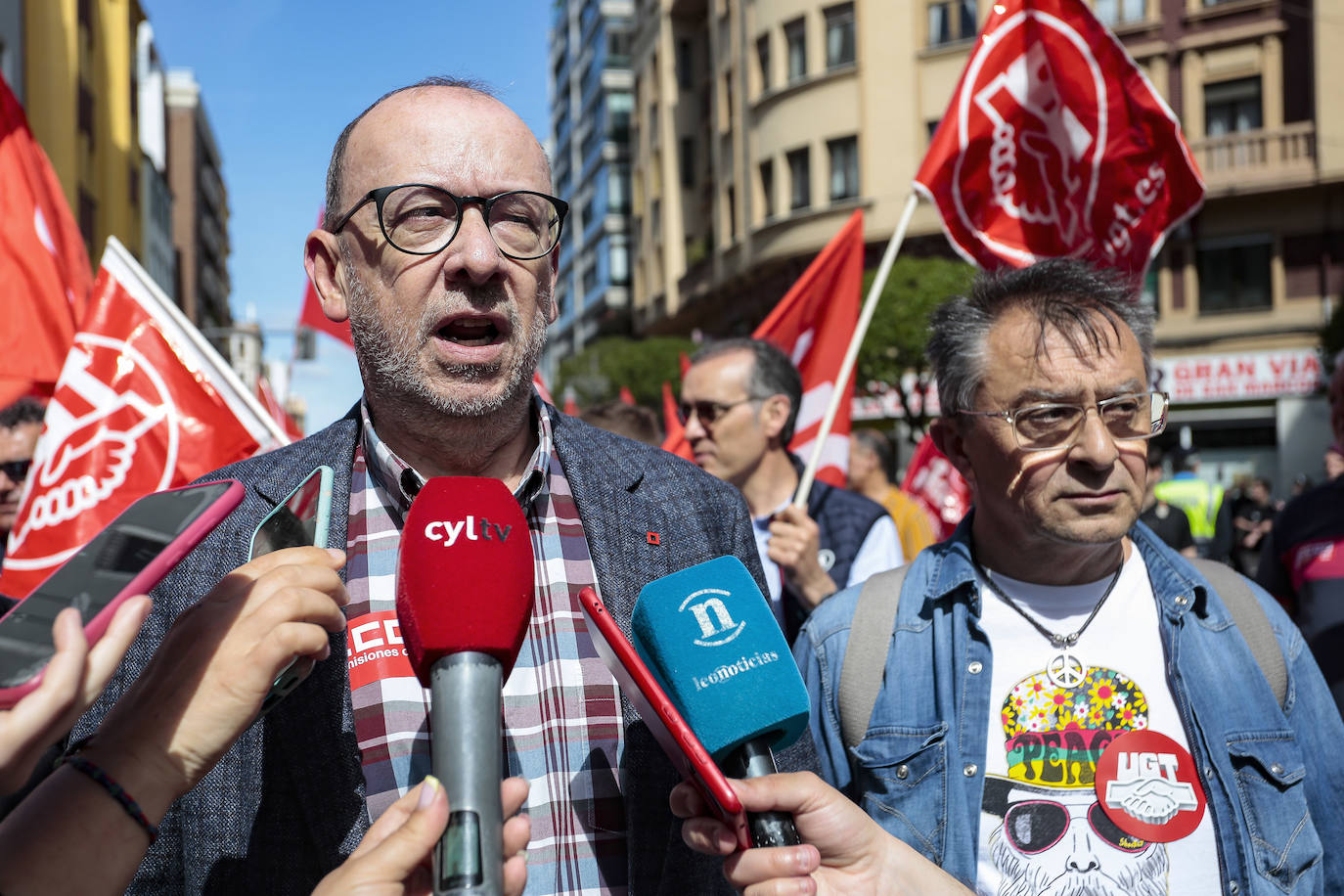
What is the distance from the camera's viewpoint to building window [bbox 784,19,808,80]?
25281 mm

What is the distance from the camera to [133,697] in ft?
4.24

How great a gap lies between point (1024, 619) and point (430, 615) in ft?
5.25

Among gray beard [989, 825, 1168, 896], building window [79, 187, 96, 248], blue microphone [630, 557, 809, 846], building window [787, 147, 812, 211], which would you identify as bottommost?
gray beard [989, 825, 1168, 896]

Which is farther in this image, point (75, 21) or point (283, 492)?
point (75, 21)

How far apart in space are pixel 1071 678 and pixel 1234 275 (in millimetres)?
23563

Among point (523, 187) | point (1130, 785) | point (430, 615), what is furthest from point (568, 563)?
point (1130, 785)

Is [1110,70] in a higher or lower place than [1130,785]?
higher

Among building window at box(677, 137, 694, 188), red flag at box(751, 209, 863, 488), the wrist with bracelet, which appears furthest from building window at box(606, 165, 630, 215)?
the wrist with bracelet

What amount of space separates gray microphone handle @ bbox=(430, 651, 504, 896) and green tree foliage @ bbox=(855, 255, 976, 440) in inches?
777

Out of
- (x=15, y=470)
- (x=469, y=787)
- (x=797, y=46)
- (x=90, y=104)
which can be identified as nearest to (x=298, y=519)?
(x=469, y=787)

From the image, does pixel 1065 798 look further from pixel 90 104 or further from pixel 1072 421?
pixel 90 104

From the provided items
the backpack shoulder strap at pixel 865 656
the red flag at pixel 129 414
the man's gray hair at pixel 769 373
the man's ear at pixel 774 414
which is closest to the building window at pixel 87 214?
the red flag at pixel 129 414

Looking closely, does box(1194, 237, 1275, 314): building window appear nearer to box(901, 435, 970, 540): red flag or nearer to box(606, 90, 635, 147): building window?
box(901, 435, 970, 540): red flag

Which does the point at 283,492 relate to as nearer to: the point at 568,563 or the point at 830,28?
the point at 568,563
